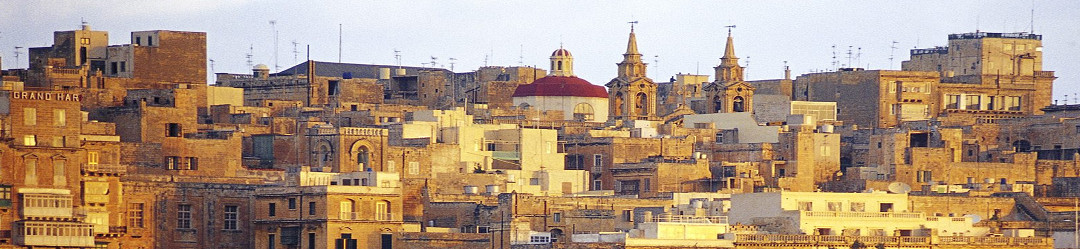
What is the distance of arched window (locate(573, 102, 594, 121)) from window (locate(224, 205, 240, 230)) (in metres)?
38.2

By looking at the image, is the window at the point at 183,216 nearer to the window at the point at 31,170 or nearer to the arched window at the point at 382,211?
the arched window at the point at 382,211

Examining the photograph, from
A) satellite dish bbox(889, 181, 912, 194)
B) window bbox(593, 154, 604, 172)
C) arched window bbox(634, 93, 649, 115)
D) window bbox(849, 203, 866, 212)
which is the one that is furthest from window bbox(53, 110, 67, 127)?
arched window bbox(634, 93, 649, 115)

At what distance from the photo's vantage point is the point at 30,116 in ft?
A: 396

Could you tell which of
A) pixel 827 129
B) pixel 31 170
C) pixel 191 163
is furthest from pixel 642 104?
pixel 31 170

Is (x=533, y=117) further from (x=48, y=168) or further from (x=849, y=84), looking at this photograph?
(x=48, y=168)

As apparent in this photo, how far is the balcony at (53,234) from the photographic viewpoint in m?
117

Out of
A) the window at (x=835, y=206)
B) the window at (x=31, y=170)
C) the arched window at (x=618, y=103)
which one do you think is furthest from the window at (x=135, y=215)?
the arched window at (x=618, y=103)

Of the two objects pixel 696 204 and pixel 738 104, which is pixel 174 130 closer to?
pixel 696 204

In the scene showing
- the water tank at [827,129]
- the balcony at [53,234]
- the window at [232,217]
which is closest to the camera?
the balcony at [53,234]

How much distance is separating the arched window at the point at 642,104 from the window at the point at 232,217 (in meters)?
38.9

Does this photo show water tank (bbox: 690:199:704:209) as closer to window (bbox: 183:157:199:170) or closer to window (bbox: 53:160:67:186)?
window (bbox: 183:157:199:170)

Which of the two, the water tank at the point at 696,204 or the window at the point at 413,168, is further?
the window at the point at 413,168

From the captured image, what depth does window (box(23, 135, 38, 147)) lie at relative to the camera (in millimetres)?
119438

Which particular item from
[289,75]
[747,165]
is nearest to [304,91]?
Result: [289,75]
